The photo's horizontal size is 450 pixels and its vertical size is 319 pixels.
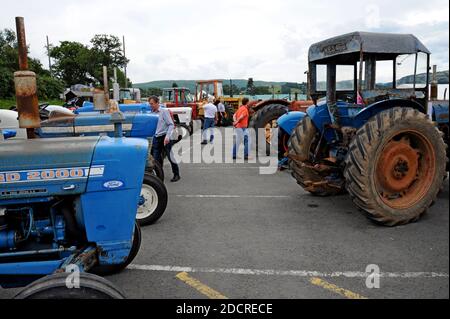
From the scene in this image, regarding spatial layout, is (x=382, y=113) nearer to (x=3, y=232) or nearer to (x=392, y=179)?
(x=392, y=179)

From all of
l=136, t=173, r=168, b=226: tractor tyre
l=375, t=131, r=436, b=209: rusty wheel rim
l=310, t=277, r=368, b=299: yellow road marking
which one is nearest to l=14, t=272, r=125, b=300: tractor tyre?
l=310, t=277, r=368, b=299: yellow road marking

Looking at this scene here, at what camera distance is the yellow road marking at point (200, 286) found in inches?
124

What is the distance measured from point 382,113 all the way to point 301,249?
1.81 metres

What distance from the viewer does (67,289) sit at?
221 cm

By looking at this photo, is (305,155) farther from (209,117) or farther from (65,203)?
(209,117)

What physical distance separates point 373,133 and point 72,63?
5336 cm

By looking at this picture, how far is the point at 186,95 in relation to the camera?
19.0 meters

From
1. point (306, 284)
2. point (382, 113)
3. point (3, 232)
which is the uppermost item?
point (382, 113)

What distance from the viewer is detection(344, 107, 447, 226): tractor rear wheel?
14.7ft

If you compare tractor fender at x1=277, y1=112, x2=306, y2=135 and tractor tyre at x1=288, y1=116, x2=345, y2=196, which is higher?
tractor fender at x1=277, y1=112, x2=306, y2=135

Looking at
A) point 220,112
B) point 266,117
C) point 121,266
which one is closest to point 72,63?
point 220,112

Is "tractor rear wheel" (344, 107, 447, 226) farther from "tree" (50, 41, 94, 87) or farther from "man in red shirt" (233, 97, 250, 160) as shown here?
"tree" (50, 41, 94, 87)

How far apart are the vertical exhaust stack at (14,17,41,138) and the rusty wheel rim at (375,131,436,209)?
11.9 ft

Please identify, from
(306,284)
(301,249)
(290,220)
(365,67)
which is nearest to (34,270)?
(306,284)
